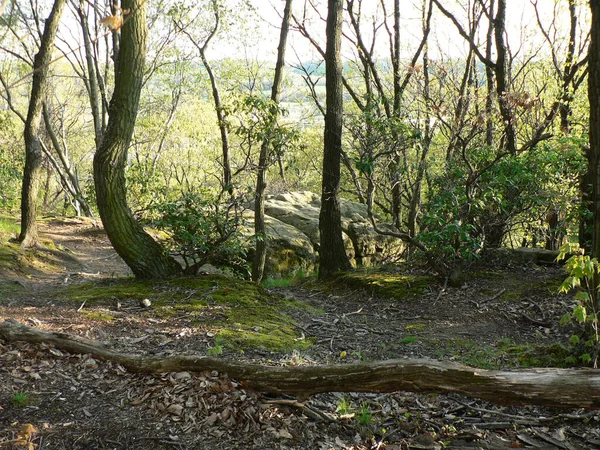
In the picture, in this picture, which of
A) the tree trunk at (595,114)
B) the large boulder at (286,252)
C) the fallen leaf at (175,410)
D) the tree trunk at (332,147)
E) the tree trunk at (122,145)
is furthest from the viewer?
the large boulder at (286,252)

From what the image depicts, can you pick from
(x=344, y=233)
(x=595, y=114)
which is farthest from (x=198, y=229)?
(x=344, y=233)

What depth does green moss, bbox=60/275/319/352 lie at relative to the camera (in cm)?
527

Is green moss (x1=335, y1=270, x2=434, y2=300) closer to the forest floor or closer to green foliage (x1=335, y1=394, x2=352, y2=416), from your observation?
the forest floor

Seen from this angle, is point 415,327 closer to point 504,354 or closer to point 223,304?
point 504,354

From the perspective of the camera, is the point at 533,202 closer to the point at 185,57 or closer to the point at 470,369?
the point at 470,369

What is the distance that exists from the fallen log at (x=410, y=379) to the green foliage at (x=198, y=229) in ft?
11.6

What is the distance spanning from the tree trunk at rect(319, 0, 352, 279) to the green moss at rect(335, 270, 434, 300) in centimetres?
76

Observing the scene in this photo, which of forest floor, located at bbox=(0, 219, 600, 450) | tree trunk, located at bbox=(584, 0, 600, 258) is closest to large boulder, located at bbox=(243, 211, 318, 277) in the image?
forest floor, located at bbox=(0, 219, 600, 450)

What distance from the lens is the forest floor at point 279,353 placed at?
318cm

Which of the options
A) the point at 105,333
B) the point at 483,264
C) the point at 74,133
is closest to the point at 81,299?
the point at 105,333

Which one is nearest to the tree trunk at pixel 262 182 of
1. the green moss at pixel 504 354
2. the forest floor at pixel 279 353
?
the forest floor at pixel 279 353

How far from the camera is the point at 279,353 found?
4.79m

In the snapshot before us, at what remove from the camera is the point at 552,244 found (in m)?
10.7

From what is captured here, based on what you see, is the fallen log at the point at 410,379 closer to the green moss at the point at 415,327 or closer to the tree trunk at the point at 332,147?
the green moss at the point at 415,327
